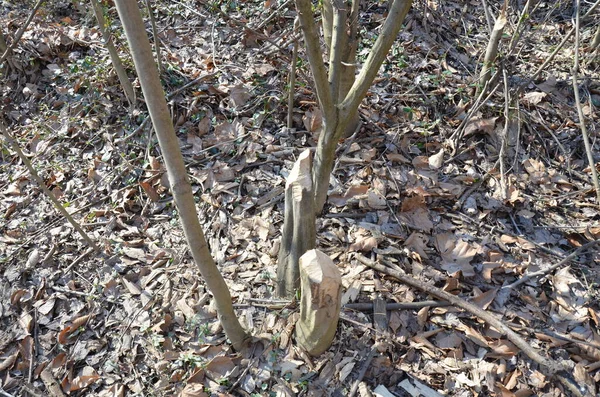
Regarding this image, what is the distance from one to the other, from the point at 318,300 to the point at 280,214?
116 cm

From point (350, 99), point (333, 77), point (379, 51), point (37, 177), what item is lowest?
point (37, 177)

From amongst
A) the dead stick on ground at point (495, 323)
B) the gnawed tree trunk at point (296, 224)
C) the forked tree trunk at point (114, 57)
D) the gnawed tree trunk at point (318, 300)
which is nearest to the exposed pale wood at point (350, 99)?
the gnawed tree trunk at point (296, 224)

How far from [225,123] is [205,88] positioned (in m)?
0.47

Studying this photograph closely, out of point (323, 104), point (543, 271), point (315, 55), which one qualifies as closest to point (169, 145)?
point (315, 55)

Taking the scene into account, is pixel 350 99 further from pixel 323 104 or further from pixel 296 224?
pixel 296 224

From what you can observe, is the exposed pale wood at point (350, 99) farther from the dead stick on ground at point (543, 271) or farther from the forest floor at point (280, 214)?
the dead stick on ground at point (543, 271)

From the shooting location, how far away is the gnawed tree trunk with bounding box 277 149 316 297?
91.3 inches

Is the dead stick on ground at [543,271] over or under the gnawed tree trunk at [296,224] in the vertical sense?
under

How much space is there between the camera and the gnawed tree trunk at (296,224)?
232 centimetres

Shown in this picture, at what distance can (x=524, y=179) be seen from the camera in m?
3.36

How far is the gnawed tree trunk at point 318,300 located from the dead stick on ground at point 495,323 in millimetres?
629

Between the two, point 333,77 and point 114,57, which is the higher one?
point 114,57

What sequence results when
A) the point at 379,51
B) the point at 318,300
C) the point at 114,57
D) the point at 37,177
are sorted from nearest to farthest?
the point at 318,300 < the point at 379,51 < the point at 37,177 < the point at 114,57

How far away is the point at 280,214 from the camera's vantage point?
3.22m
